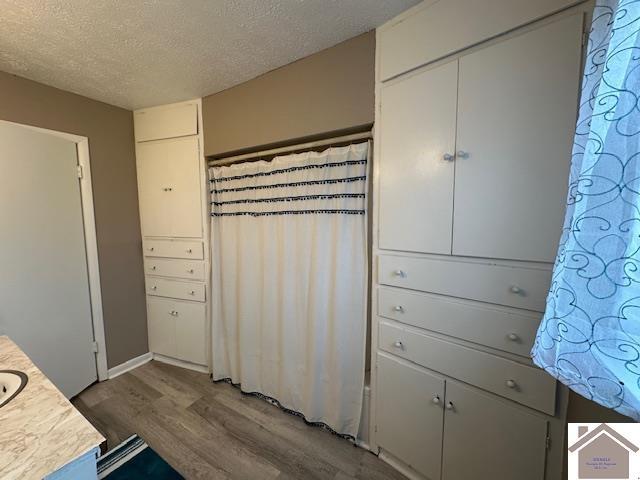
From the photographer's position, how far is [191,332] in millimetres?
2254

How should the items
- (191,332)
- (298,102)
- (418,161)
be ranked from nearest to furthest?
(418,161), (298,102), (191,332)

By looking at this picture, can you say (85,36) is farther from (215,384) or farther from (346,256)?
(215,384)

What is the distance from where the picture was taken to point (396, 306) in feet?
4.31

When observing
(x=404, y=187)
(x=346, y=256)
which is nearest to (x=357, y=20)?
(x=404, y=187)

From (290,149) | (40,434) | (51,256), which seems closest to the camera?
(40,434)

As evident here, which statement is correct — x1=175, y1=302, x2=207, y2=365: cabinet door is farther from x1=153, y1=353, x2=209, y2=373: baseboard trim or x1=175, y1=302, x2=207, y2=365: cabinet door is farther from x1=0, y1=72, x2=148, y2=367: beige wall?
x1=0, y1=72, x2=148, y2=367: beige wall

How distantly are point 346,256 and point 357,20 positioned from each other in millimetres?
1197

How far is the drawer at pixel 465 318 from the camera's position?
971 millimetres

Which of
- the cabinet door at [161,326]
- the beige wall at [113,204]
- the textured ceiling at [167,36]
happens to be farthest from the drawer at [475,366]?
the beige wall at [113,204]

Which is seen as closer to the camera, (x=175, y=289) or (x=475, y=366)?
(x=475, y=366)

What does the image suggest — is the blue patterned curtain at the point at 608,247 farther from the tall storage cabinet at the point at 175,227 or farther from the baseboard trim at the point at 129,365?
the baseboard trim at the point at 129,365

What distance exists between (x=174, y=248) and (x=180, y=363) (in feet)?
3.48

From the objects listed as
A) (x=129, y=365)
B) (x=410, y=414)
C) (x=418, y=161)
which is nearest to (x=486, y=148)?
(x=418, y=161)

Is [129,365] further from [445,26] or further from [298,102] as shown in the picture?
[445,26]
